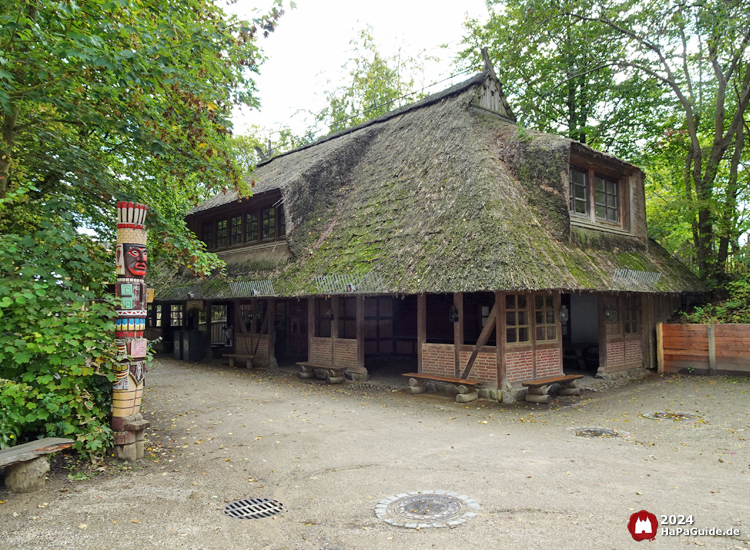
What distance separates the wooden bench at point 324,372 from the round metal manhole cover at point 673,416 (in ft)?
22.7

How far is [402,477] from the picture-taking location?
5.44 meters

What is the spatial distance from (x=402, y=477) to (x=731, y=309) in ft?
39.4

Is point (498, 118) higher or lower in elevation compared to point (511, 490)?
higher

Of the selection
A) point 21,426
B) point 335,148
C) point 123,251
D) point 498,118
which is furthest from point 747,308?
point 21,426

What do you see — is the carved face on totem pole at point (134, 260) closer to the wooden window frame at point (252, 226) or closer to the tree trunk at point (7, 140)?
the tree trunk at point (7, 140)

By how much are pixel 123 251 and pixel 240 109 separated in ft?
14.2

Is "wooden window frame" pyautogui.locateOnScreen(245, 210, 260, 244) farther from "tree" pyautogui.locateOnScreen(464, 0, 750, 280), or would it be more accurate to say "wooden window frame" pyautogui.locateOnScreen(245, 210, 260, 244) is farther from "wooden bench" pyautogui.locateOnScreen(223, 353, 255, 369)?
"tree" pyautogui.locateOnScreen(464, 0, 750, 280)

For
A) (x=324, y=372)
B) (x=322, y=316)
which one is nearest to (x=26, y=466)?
(x=324, y=372)

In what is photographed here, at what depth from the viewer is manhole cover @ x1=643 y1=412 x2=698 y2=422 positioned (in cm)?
811

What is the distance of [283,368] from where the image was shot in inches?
589

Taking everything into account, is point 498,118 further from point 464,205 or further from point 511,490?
point 511,490

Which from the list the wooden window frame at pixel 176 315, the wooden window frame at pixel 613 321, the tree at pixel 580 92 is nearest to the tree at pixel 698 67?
the tree at pixel 580 92
